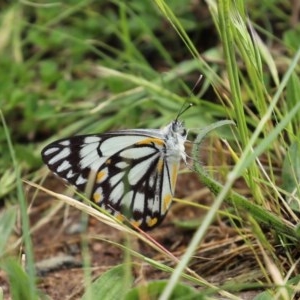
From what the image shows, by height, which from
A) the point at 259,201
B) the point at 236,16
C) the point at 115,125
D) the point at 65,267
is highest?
the point at 236,16

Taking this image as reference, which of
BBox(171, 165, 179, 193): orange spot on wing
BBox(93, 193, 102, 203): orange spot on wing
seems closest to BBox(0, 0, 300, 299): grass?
BBox(171, 165, 179, 193): orange spot on wing

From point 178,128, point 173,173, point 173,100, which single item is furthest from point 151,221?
point 173,100

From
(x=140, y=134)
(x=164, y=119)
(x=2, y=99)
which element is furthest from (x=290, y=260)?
(x=2, y=99)

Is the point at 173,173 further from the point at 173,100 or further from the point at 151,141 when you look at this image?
the point at 173,100

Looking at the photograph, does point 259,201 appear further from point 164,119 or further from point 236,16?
point 164,119

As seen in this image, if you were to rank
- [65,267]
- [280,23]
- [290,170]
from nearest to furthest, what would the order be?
[290,170] → [65,267] → [280,23]

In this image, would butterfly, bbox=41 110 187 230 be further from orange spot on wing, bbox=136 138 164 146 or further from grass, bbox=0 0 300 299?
grass, bbox=0 0 300 299
